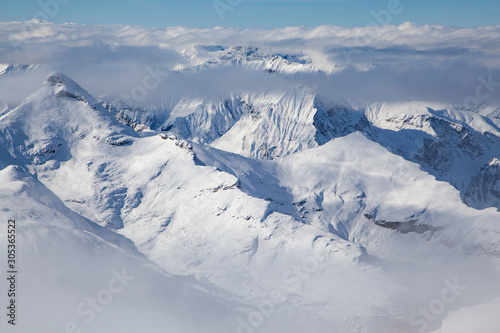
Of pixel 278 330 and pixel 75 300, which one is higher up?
pixel 75 300

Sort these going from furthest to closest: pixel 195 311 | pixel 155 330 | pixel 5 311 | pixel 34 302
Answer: pixel 195 311 → pixel 155 330 → pixel 34 302 → pixel 5 311

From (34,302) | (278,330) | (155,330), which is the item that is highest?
(34,302)

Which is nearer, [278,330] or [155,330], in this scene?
[155,330]

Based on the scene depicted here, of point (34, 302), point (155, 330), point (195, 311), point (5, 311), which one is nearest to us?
point (5, 311)

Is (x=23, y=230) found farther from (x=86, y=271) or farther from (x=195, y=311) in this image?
(x=195, y=311)

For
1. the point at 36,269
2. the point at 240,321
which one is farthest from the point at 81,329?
the point at 240,321

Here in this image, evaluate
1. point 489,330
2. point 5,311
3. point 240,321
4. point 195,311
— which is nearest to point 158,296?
point 195,311

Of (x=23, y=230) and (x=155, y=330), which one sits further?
(x=23, y=230)

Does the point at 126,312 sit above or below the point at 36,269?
below

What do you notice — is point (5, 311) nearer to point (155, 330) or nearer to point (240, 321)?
point (155, 330)
